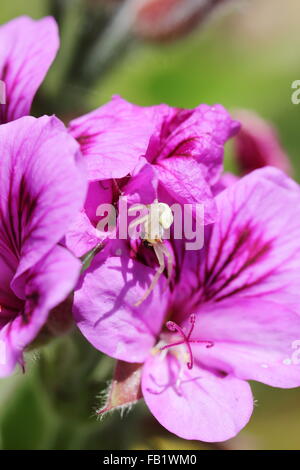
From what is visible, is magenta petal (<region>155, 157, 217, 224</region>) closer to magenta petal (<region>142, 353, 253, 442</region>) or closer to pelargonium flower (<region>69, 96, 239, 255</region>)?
pelargonium flower (<region>69, 96, 239, 255</region>)

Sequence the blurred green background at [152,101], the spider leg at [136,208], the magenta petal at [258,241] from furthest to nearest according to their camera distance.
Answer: the blurred green background at [152,101], the magenta petal at [258,241], the spider leg at [136,208]

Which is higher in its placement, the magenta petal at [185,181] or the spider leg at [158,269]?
the magenta petal at [185,181]

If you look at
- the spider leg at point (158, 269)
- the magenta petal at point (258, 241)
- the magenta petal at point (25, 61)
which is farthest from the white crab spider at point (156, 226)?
the magenta petal at point (25, 61)

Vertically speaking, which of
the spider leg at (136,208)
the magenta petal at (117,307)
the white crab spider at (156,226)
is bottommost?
the magenta petal at (117,307)

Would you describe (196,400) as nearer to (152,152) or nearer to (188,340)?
(188,340)

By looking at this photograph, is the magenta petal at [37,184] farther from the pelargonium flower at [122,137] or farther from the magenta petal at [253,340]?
the magenta petal at [253,340]

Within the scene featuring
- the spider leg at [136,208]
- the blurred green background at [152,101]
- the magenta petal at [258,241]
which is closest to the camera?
the spider leg at [136,208]

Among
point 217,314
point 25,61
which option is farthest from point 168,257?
point 25,61
